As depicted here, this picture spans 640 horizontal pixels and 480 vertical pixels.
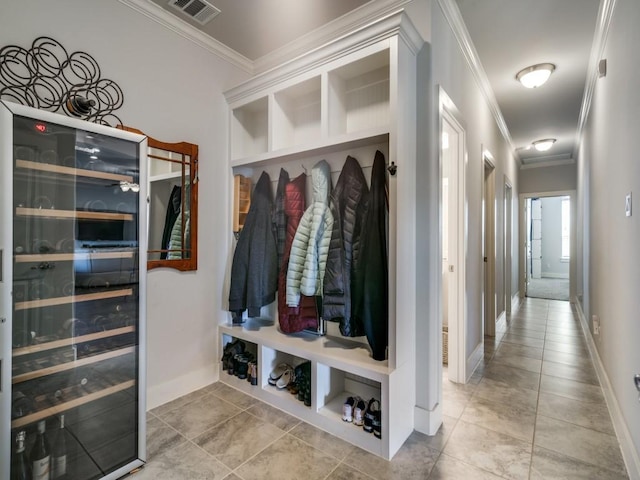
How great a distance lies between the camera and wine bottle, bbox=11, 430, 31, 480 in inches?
47.4

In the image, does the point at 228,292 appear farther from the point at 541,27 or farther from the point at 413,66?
the point at 541,27

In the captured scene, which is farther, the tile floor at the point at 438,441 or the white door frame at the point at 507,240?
the white door frame at the point at 507,240

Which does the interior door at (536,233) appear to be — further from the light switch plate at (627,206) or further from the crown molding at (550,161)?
the light switch plate at (627,206)

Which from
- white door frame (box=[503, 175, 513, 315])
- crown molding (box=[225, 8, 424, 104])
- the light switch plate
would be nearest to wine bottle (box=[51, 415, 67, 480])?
crown molding (box=[225, 8, 424, 104])

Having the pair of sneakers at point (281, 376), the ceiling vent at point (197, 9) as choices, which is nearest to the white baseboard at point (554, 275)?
the pair of sneakers at point (281, 376)

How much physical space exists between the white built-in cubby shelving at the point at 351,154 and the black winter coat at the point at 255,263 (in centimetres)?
23

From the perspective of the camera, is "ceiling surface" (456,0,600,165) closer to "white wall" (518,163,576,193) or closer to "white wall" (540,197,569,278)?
"white wall" (518,163,576,193)

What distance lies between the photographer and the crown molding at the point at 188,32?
1.97 meters

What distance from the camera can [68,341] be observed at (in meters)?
1.40

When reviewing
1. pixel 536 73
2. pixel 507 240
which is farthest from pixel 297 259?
pixel 507 240

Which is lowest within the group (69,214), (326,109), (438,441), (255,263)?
(438,441)

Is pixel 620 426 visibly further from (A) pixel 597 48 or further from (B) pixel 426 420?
(A) pixel 597 48

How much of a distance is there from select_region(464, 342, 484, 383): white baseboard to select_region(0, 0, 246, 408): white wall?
2.06 metres

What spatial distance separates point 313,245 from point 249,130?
1387mm
